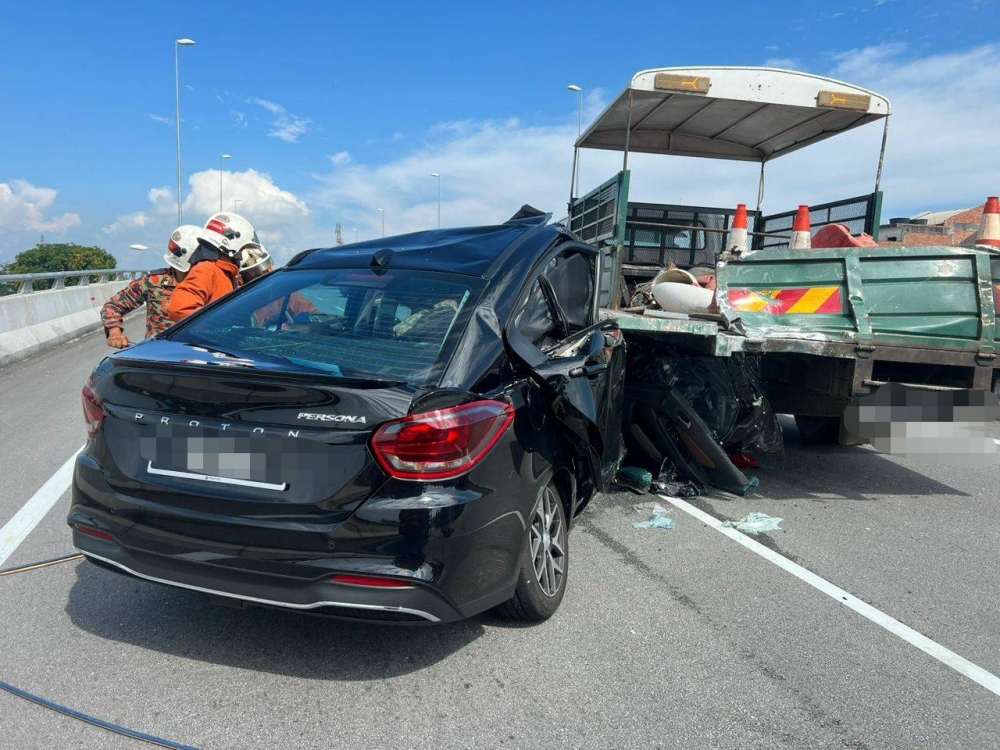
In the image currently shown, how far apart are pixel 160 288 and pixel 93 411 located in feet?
9.01

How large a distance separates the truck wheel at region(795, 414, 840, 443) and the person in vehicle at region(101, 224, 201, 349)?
538cm

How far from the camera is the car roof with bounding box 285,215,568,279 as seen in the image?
338 cm

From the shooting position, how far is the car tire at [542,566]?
3.02 meters

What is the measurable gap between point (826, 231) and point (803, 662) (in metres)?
4.57

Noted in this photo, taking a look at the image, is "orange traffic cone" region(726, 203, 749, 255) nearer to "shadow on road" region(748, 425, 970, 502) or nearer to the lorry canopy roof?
the lorry canopy roof

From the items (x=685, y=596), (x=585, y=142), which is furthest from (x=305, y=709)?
(x=585, y=142)

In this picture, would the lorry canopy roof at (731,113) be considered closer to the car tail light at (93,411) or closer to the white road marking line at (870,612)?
the white road marking line at (870,612)

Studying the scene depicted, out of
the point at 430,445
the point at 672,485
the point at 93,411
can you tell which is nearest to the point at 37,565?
the point at 93,411

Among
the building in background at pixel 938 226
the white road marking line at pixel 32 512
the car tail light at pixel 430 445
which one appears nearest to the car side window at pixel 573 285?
the car tail light at pixel 430 445

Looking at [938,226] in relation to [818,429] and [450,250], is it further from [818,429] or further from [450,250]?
[450,250]

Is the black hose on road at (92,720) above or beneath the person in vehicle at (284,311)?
beneath

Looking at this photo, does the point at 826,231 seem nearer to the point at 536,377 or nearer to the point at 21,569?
the point at 536,377

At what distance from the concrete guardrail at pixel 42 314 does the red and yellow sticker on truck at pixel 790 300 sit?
10.5 m

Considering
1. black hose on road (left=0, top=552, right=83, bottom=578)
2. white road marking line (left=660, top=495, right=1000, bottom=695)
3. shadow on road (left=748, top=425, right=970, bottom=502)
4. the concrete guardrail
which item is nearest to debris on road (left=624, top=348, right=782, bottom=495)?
shadow on road (left=748, top=425, right=970, bottom=502)
